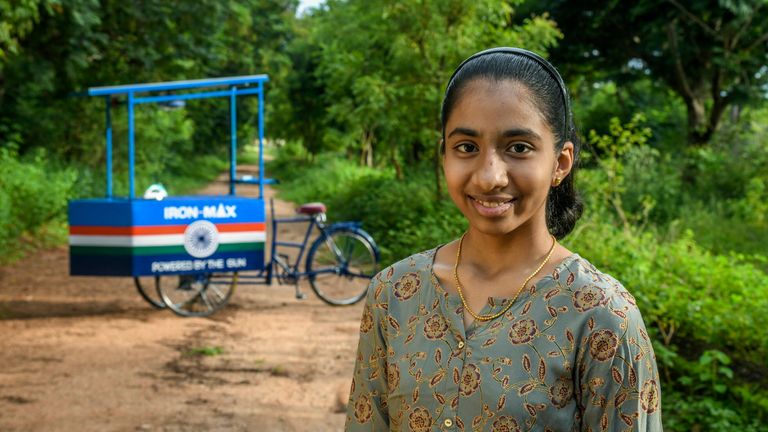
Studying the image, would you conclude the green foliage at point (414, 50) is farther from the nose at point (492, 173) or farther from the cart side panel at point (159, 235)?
the nose at point (492, 173)

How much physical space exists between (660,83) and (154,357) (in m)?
13.1

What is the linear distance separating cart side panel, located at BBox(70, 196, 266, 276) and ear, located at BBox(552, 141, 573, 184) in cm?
612

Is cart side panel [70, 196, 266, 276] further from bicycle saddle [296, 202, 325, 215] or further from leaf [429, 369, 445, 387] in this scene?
leaf [429, 369, 445, 387]

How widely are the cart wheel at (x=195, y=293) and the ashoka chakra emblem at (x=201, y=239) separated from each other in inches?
16.0

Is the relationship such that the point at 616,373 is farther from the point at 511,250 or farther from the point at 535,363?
the point at 511,250

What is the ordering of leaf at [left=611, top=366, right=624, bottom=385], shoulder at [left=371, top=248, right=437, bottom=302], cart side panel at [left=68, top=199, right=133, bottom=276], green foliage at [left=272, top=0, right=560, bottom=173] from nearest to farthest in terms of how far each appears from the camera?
1. leaf at [left=611, top=366, right=624, bottom=385]
2. shoulder at [left=371, top=248, right=437, bottom=302]
3. cart side panel at [left=68, top=199, right=133, bottom=276]
4. green foliage at [left=272, top=0, right=560, bottom=173]

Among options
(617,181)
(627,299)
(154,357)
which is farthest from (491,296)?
(617,181)

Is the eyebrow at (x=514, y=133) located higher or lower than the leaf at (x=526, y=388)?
higher

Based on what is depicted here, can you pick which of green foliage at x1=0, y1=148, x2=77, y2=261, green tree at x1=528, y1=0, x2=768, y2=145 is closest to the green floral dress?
green foliage at x1=0, y1=148, x2=77, y2=261

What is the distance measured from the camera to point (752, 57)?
46.1 ft

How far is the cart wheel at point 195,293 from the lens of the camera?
7.91 meters

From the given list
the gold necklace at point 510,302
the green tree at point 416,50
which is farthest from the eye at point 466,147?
the green tree at point 416,50

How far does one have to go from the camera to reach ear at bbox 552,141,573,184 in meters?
1.63

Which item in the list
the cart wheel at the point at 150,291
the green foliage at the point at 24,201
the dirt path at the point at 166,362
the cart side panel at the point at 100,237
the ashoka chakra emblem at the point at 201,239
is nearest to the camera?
the dirt path at the point at 166,362
